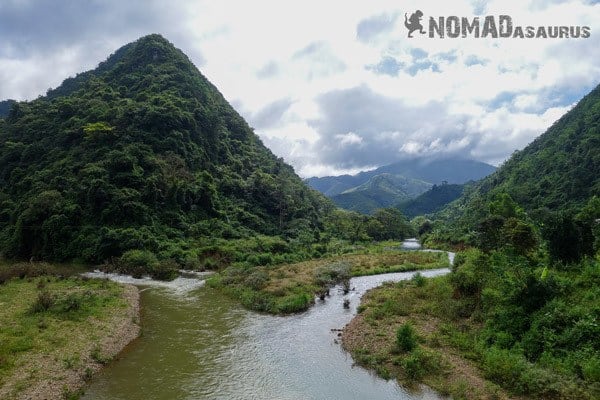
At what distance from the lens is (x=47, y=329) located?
2834 centimetres

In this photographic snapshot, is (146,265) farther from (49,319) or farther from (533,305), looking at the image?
(533,305)

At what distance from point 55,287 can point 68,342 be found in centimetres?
1851

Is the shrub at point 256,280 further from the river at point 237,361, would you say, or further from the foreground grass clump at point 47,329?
the foreground grass clump at point 47,329

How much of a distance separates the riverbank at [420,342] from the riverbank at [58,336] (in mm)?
17115

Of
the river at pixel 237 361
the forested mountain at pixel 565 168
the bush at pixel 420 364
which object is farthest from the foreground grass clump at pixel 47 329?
the forested mountain at pixel 565 168

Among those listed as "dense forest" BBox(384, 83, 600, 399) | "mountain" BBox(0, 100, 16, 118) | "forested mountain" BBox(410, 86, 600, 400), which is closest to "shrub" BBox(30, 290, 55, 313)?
"dense forest" BBox(384, 83, 600, 399)

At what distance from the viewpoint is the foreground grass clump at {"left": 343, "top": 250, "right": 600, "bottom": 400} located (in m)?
20.1

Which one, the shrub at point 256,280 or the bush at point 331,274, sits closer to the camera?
the shrub at point 256,280

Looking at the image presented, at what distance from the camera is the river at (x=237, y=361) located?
71.5 ft

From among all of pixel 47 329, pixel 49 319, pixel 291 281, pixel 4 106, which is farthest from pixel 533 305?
pixel 4 106

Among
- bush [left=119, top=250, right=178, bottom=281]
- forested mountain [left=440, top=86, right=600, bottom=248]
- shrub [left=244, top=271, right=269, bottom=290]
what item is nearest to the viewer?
shrub [left=244, top=271, right=269, bottom=290]

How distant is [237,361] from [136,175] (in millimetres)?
61518

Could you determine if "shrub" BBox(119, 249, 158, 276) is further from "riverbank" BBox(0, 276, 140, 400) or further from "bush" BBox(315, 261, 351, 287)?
"bush" BBox(315, 261, 351, 287)

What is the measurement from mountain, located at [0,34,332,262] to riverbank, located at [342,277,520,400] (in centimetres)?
4063
